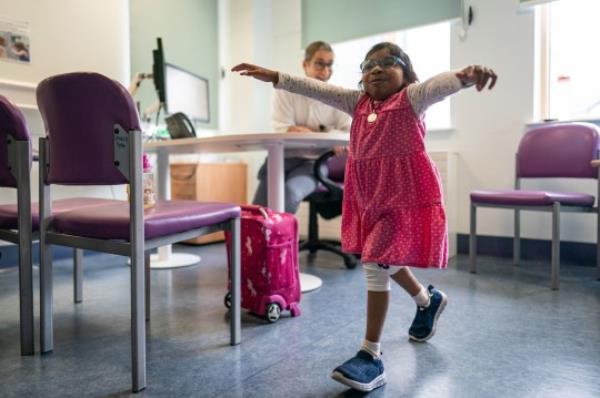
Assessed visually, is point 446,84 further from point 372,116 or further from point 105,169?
point 105,169

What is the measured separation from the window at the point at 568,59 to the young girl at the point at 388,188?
6.90ft

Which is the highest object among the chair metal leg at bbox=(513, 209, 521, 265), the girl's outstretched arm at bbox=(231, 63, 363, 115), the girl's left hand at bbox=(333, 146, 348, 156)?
the girl's outstretched arm at bbox=(231, 63, 363, 115)

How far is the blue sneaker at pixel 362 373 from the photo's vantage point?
3.67 ft

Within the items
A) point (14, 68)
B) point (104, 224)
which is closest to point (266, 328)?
point (104, 224)

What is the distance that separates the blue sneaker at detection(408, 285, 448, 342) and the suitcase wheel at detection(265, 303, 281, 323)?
484mm

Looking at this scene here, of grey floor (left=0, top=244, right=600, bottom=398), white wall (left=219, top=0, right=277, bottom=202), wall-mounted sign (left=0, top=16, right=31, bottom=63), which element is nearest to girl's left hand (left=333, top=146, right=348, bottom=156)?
grey floor (left=0, top=244, right=600, bottom=398)

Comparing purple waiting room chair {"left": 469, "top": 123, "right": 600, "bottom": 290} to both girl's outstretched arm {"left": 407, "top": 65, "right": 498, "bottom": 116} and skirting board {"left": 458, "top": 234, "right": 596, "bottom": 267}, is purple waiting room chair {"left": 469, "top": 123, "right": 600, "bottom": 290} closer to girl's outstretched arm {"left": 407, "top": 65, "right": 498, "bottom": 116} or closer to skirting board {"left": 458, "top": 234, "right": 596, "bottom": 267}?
skirting board {"left": 458, "top": 234, "right": 596, "bottom": 267}

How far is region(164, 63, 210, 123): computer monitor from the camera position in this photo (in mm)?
3268

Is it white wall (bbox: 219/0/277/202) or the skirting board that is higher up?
white wall (bbox: 219/0/277/202)

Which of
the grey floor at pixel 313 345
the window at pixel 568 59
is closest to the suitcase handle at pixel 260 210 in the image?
the grey floor at pixel 313 345

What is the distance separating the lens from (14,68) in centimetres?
258

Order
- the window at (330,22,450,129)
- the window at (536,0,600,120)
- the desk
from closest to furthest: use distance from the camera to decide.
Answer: the desk
the window at (536,0,600,120)
the window at (330,22,450,129)

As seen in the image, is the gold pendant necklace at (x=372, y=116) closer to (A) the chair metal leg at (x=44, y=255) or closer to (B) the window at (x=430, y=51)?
(A) the chair metal leg at (x=44, y=255)

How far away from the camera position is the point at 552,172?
2.60 m
